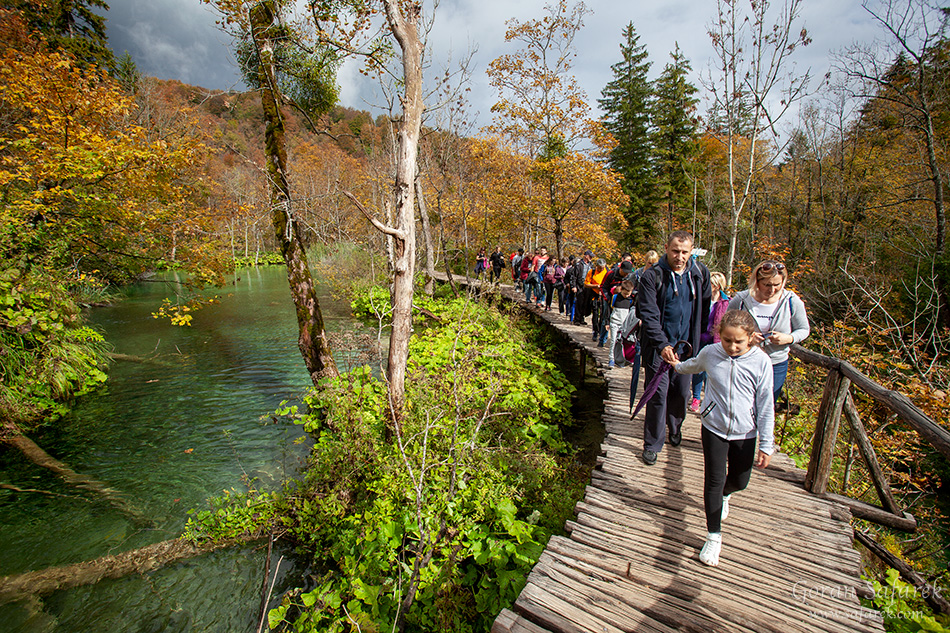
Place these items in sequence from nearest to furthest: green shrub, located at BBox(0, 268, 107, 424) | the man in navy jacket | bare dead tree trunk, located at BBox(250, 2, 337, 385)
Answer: the man in navy jacket < bare dead tree trunk, located at BBox(250, 2, 337, 385) < green shrub, located at BBox(0, 268, 107, 424)

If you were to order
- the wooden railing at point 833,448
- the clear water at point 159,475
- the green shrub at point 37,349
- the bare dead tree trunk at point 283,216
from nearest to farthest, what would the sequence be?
the wooden railing at point 833,448
the clear water at point 159,475
the bare dead tree trunk at point 283,216
the green shrub at point 37,349

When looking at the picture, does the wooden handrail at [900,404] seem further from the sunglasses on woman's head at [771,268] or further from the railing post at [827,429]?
the sunglasses on woman's head at [771,268]

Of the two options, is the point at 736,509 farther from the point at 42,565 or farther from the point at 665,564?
the point at 42,565

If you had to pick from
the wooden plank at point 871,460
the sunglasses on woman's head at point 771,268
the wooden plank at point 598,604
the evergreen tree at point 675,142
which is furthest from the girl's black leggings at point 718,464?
the evergreen tree at point 675,142

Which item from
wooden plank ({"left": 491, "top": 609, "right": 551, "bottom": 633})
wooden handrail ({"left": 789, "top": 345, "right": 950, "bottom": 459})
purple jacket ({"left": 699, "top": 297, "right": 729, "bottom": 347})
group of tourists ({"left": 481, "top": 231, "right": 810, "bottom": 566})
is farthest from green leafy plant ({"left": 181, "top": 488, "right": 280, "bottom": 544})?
wooden handrail ({"left": 789, "top": 345, "right": 950, "bottom": 459})

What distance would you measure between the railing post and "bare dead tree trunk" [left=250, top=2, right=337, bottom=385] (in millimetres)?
6726

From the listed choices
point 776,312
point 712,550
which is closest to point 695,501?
point 712,550

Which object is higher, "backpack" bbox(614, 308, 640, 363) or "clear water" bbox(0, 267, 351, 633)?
"backpack" bbox(614, 308, 640, 363)

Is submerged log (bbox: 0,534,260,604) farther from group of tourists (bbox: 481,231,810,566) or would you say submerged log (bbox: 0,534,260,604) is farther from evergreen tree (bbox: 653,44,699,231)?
evergreen tree (bbox: 653,44,699,231)

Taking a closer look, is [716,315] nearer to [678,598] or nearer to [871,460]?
Result: [871,460]

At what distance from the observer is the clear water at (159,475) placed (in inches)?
157

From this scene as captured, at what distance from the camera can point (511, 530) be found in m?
3.75

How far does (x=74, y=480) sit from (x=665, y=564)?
8167 millimetres

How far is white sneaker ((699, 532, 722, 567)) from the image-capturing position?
2.77 metres
